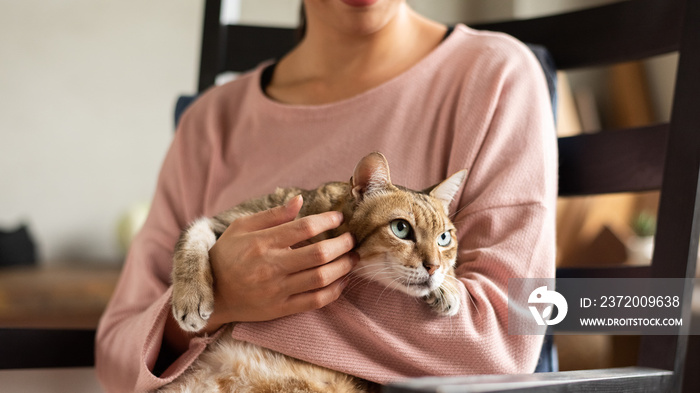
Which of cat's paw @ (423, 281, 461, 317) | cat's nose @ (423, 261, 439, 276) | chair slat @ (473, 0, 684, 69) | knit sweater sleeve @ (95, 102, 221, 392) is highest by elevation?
chair slat @ (473, 0, 684, 69)

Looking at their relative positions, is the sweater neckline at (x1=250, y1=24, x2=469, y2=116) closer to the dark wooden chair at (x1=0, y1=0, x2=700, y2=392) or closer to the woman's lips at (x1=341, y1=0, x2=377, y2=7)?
the woman's lips at (x1=341, y1=0, x2=377, y2=7)

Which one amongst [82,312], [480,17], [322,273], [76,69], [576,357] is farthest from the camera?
[480,17]

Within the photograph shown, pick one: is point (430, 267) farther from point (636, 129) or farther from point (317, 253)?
point (636, 129)

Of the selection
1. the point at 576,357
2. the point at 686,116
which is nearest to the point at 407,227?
the point at 686,116

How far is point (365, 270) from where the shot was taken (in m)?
0.82

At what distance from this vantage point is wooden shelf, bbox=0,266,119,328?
2.05 metres

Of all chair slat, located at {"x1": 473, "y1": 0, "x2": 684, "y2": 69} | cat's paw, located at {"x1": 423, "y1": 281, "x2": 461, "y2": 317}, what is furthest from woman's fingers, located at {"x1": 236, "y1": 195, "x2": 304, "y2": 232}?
chair slat, located at {"x1": 473, "y1": 0, "x2": 684, "y2": 69}

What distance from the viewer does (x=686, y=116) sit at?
0.87 m

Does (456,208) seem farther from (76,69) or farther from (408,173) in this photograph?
(76,69)

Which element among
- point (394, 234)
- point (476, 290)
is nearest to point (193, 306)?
point (394, 234)

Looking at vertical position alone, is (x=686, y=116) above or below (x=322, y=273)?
above

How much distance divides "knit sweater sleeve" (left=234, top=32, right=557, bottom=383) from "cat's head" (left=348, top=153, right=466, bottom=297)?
0.17 feet

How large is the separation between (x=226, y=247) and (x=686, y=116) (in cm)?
70

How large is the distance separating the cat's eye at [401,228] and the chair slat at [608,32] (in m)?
0.60
